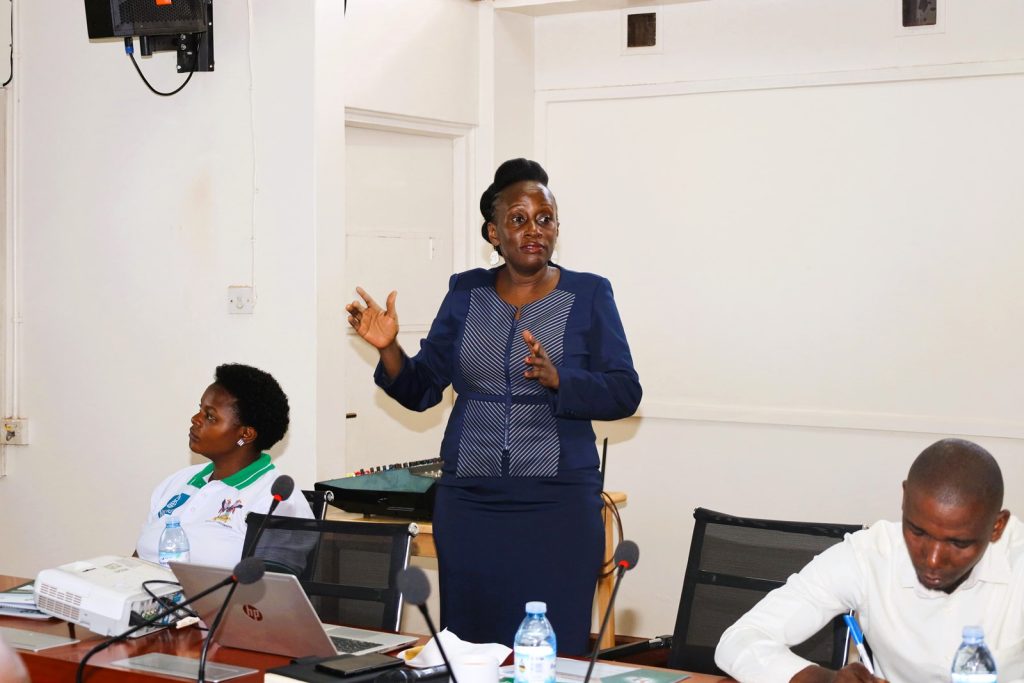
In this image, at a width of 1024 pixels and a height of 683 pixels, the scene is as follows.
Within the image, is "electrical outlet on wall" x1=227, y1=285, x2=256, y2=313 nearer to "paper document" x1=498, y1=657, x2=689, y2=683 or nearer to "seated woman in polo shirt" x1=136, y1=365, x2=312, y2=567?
"seated woman in polo shirt" x1=136, y1=365, x2=312, y2=567

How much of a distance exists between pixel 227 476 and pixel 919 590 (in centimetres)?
182

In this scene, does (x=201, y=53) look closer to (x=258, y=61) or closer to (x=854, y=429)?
(x=258, y=61)

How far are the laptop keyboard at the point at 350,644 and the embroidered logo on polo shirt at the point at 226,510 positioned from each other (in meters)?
0.64

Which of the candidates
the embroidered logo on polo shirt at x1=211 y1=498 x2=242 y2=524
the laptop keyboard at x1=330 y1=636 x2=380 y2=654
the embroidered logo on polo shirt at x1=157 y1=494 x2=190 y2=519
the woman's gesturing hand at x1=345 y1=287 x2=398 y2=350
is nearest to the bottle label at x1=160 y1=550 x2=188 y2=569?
the embroidered logo on polo shirt at x1=211 y1=498 x2=242 y2=524

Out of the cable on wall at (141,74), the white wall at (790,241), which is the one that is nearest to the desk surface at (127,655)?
the cable on wall at (141,74)

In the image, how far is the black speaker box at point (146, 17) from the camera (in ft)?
14.5

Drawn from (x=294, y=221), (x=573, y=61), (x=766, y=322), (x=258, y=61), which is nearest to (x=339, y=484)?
(x=294, y=221)

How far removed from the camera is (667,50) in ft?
17.1

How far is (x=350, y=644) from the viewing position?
248 cm

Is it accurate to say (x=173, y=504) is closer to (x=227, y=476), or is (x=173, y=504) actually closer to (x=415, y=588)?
(x=227, y=476)

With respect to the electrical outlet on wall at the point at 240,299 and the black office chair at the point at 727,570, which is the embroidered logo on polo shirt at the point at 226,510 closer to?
the black office chair at the point at 727,570

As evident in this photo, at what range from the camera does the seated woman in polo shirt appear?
3.04 meters

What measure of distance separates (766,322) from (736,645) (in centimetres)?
300

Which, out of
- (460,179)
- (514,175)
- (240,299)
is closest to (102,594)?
(514,175)
